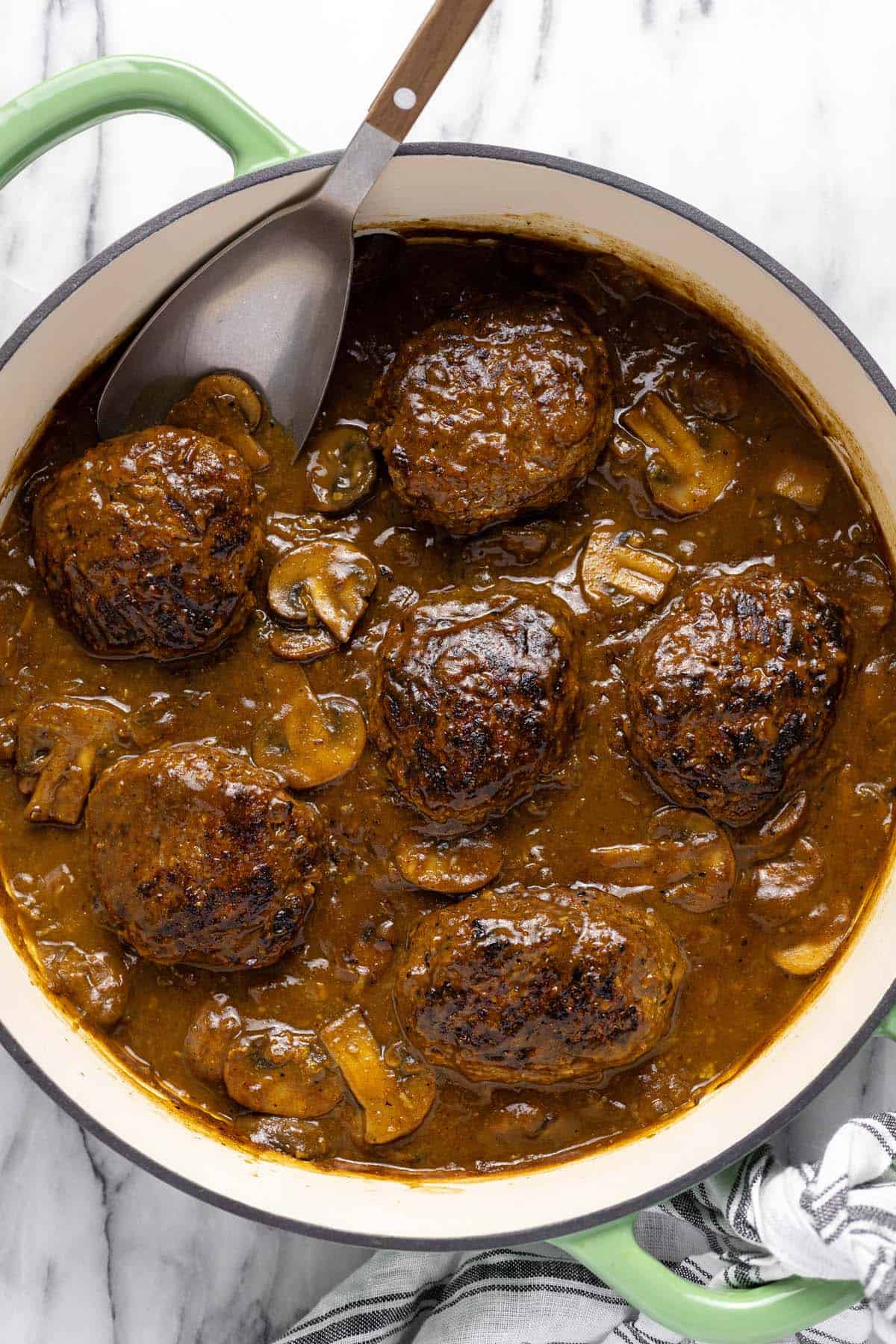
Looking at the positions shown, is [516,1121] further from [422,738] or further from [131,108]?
[131,108]

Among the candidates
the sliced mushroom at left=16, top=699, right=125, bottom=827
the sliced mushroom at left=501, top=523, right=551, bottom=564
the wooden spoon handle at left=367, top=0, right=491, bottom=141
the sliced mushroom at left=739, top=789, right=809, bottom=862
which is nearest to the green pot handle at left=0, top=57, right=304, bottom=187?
the wooden spoon handle at left=367, top=0, right=491, bottom=141

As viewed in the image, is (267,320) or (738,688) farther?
(267,320)

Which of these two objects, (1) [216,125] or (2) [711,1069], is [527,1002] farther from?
(1) [216,125]

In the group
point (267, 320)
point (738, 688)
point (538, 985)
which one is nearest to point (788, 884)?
point (738, 688)

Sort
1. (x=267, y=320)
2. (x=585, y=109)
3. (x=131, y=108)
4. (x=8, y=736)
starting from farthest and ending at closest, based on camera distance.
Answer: (x=585, y=109) < (x=8, y=736) < (x=267, y=320) < (x=131, y=108)

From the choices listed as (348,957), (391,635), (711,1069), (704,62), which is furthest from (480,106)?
(711,1069)

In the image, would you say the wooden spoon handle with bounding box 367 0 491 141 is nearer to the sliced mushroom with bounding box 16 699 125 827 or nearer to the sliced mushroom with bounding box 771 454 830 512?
the sliced mushroom with bounding box 771 454 830 512

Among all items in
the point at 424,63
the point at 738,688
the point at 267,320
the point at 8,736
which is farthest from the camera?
the point at 8,736

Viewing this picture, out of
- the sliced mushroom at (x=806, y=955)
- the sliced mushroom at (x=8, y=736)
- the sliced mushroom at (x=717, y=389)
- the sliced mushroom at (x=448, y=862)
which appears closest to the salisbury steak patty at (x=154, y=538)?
the sliced mushroom at (x=8, y=736)
